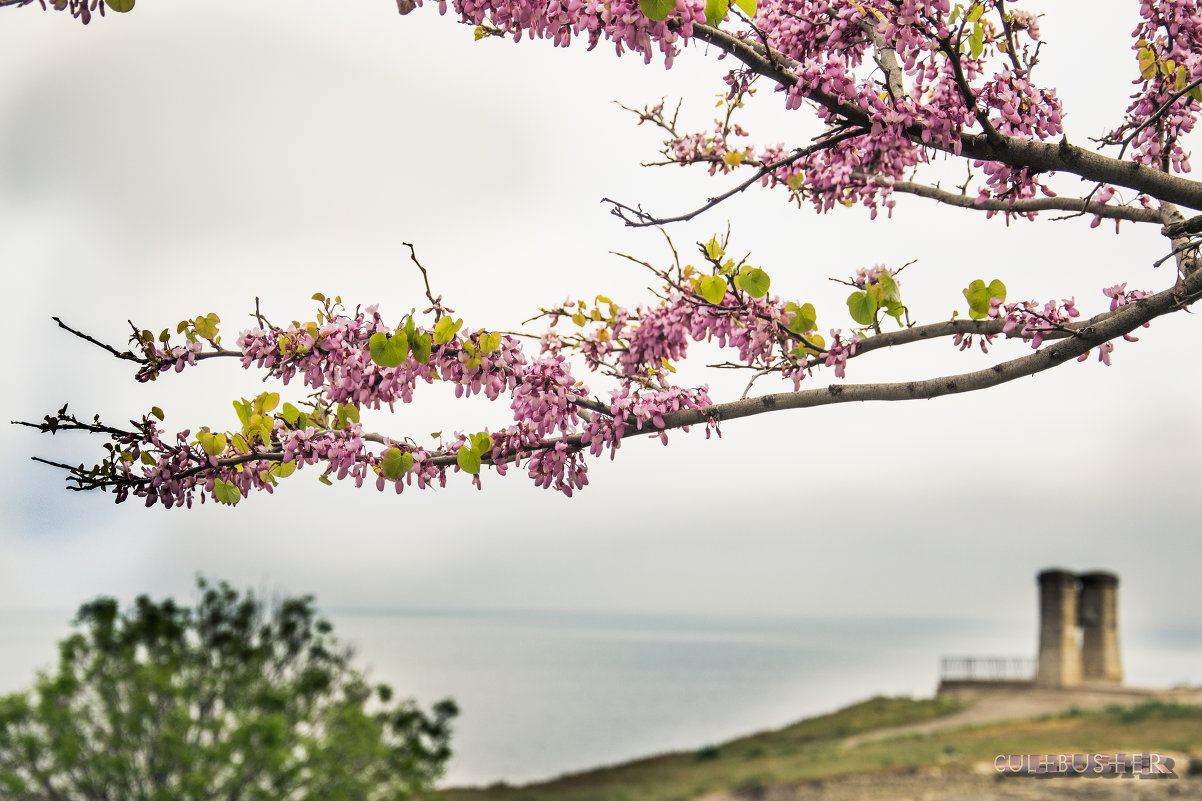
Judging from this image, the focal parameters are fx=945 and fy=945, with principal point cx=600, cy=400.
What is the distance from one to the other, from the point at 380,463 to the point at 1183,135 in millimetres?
3563

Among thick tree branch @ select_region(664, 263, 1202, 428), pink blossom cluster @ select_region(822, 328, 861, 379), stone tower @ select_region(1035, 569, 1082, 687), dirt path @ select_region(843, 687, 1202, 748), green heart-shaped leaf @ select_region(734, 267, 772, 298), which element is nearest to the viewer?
thick tree branch @ select_region(664, 263, 1202, 428)

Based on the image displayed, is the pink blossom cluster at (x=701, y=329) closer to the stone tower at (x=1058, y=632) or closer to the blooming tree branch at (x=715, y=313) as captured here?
the blooming tree branch at (x=715, y=313)

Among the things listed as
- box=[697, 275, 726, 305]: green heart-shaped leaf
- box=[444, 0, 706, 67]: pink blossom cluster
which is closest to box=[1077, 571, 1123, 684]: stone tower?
box=[697, 275, 726, 305]: green heart-shaped leaf

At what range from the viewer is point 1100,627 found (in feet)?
80.1

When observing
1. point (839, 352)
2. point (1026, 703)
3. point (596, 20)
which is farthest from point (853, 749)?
point (596, 20)

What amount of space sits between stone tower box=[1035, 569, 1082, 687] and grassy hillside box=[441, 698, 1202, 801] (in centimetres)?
360

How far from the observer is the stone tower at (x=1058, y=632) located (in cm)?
2356

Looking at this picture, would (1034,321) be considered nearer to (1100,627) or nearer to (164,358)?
(164,358)

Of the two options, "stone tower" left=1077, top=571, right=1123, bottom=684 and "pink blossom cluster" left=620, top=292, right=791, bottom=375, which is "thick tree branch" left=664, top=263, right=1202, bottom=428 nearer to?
"pink blossom cluster" left=620, top=292, right=791, bottom=375

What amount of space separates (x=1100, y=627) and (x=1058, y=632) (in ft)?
4.86

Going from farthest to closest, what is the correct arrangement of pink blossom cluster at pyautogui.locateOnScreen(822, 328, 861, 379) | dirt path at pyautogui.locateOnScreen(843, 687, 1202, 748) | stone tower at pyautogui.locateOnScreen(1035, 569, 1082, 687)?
1. stone tower at pyautogui.locateOnScreen(1035, 569, 1082, 687)
2. dirt path at pyautogui.locateOnScreen(843, 687, 1202, 748)
3. pink blossom cluster at pyautogui.locateOnScreen(822, 328, 861, 379)

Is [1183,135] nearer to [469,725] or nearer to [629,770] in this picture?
[629,770]

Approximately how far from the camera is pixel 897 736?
18672mm

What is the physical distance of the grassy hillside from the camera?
14133 millimetres
